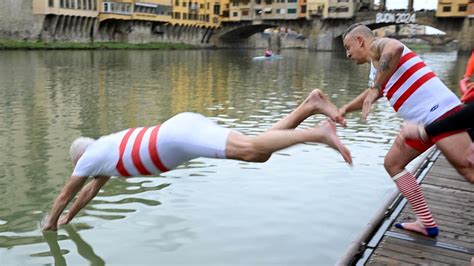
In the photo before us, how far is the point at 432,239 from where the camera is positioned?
15.1 ft

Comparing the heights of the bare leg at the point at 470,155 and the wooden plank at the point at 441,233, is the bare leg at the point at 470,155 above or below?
above

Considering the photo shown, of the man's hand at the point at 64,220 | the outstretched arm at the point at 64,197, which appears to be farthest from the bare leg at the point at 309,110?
the man's hand at the point at 64,220

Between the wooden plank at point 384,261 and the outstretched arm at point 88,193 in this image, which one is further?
the outstretched arm at point 88,193

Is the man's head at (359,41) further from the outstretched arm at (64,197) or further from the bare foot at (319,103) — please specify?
the outstretched arm at (64,197)

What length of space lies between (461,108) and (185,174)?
4468 millimetres

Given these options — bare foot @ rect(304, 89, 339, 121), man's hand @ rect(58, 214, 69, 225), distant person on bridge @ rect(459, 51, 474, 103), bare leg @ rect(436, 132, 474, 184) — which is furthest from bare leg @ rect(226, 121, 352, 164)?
man's hand @ rect(58, 214, 69, 225)

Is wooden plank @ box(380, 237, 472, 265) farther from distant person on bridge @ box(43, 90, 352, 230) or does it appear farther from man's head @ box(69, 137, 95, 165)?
man's head @ box(69, 137, 95, 165)

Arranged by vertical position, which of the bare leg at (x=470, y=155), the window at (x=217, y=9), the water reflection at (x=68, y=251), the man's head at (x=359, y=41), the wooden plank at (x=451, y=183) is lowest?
the water reflection at (x=68, y=251)

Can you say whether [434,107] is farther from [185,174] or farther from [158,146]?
[185,174]

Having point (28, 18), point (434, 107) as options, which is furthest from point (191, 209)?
point (28, 18)

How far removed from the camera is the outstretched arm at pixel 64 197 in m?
4.93

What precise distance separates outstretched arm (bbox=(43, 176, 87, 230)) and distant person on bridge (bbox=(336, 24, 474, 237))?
2.51m

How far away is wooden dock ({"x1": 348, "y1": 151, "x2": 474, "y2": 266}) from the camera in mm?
4230

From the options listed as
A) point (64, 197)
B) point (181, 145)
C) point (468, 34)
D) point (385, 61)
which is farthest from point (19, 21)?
point (385, 61)
